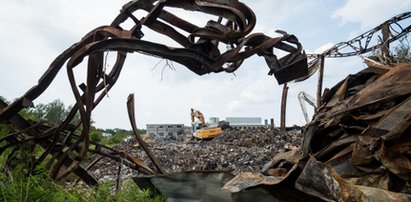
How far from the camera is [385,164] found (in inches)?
74.1

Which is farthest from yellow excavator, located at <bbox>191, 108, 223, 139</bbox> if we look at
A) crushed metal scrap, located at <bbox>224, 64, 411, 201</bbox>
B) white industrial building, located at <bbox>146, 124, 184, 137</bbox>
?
crushed metal scrap, located at <bbox>224, 64, 411, 201</bbox>

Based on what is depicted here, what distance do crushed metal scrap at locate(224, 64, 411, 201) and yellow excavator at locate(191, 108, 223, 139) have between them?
1743 cm

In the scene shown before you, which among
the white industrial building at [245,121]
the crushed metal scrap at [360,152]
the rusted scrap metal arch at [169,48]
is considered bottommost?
the crushed metal scrap at [360,152]

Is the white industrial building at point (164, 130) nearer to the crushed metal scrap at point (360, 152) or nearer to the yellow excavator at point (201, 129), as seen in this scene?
the yellow excavator at point (201, 129)

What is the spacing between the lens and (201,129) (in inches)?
867

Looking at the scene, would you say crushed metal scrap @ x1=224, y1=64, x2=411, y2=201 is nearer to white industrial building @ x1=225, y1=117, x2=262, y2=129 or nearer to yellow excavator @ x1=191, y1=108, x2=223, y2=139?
yellow excavator @ x1=191, y1=108, x2=223, y2=139

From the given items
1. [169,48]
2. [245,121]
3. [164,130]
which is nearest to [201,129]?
[164,130]

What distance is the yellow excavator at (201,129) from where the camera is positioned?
2019cm

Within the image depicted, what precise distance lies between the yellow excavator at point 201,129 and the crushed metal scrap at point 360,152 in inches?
686

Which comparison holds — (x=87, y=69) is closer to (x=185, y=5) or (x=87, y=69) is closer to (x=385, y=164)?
(x=185, y=5)

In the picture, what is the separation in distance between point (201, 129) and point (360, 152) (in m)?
20.1

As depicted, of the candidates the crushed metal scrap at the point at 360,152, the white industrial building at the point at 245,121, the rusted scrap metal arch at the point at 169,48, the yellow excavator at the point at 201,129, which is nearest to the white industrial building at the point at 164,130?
the yellow excavator at the point at 201,129

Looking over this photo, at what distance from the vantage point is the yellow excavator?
20.2 meters

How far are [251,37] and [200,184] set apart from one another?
100 cm
